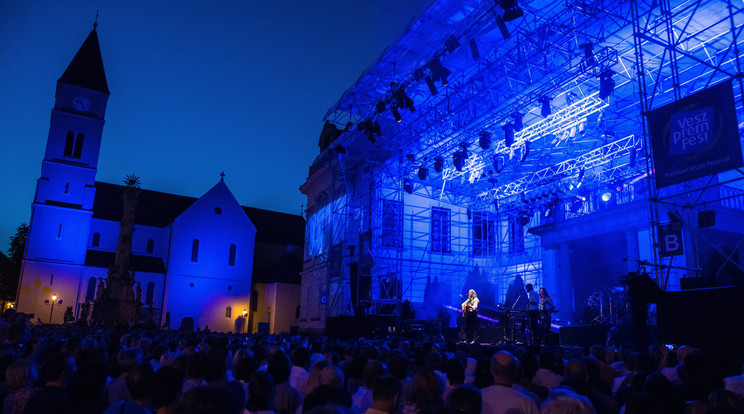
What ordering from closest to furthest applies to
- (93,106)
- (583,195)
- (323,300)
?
(583,195)
(323,300)
(93,106)

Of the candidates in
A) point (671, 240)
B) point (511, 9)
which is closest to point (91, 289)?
point (511, 9)

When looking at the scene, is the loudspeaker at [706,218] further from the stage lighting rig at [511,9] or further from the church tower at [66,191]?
the church tower at [66,191]

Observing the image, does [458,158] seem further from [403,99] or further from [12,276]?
[12,276]

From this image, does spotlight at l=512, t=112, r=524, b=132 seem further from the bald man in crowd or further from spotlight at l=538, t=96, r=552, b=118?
the bald man in crowd

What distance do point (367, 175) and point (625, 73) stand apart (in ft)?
45.1

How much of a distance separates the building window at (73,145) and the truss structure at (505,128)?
69.9 ft

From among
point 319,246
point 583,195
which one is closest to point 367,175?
point 319,246

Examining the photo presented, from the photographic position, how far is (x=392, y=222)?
26.9 m

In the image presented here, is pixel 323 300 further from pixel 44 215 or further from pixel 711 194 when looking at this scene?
pixel 44 215

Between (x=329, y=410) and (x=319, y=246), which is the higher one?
(x=319, y=246)

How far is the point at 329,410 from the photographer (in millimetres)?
2102

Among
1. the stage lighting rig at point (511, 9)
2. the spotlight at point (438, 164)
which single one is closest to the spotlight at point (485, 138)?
the spotlight at point (438, 164)

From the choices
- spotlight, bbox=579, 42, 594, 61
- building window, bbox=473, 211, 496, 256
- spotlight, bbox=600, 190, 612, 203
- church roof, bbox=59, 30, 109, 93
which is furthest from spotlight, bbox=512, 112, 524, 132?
church roof, bbox=59, 30, 109, 93

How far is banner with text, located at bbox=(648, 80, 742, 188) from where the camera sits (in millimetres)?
9938
